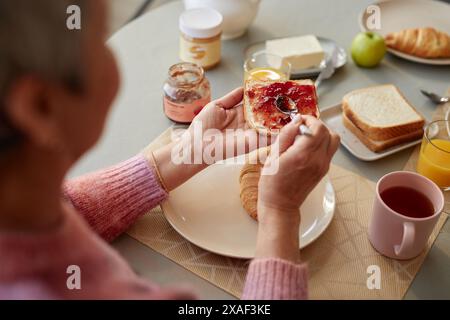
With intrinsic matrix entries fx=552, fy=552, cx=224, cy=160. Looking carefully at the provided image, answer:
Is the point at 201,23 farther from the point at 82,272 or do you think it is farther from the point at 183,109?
the point at 82,272

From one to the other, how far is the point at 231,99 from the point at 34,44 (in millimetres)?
736

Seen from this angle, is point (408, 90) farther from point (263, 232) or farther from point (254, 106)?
point (263, 232)

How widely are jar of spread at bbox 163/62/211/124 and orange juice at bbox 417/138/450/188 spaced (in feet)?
1.62

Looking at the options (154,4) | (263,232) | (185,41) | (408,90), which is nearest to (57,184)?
(263,232)

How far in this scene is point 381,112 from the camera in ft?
4.29

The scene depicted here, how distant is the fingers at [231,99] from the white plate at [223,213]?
127mm

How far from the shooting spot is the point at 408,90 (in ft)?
4.59

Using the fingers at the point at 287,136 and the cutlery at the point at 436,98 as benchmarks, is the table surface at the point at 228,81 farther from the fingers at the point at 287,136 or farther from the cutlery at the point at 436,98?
the fingers at the point at 287,136

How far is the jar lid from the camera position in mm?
1382

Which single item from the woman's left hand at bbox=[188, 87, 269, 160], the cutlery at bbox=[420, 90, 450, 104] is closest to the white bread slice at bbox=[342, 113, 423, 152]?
the cutlery at bbox=[420, 90, 450, 104]

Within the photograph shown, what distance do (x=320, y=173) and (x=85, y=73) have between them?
535 mm

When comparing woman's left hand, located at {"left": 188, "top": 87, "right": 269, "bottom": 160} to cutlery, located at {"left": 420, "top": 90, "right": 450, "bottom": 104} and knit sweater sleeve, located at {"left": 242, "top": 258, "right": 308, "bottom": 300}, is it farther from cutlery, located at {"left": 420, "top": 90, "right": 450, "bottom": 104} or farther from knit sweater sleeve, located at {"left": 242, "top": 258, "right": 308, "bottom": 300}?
cutlery, located at {"left": 420, "top": 90, "right": 450, "bottom": 104}

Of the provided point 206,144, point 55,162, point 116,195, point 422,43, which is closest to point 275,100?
point 206,144
